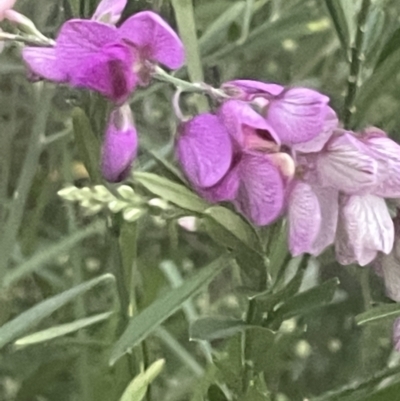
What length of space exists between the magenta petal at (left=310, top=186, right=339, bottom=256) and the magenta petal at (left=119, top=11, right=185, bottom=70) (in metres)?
0.09

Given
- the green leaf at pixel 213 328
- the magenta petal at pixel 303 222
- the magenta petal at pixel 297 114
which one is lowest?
the green leaf at pixel 213 328

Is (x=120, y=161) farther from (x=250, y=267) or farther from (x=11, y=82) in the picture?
(x=11, y=82)

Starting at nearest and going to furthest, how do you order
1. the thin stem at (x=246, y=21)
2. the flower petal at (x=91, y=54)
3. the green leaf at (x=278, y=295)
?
the flower petal at (x=91, y=54), the green leaf at (x=278, y=295), the thin stem at (x=246, y=21)

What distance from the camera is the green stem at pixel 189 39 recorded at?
43cm

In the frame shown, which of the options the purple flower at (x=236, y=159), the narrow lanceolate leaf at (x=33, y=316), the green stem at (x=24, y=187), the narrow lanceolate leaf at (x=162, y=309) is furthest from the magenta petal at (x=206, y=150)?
the green stem at (x=24, y=187)

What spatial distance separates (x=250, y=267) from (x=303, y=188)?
9 centimetres

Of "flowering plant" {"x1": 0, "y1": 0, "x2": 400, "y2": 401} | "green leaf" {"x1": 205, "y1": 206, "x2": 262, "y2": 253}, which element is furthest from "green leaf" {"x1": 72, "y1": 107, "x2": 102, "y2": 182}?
"green leaf" {"x1": 205, "y1": 206, "x2": 262, "y2": 253}

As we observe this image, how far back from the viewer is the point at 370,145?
341 millimetres

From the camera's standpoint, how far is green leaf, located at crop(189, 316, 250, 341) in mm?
420

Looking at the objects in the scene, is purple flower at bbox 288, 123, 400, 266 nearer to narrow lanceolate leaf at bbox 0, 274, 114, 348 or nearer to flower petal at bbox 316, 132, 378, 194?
flower petal at bbox 316, 132, 378, 194

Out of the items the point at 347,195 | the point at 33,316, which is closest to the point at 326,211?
the point at 347,195

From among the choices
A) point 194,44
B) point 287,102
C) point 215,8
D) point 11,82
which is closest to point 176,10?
point 194,44

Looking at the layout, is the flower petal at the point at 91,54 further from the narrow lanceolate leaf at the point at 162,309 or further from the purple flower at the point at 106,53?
the narrow lanceolate leaf at the point at 162,309

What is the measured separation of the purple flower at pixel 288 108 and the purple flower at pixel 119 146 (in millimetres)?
45
